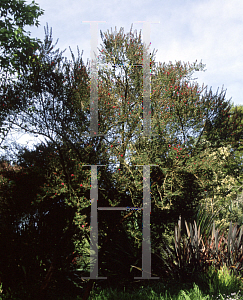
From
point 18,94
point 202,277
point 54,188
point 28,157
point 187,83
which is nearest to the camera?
point 202,277

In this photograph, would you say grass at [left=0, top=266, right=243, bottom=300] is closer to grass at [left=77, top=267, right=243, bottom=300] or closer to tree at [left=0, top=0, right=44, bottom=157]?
grass at [left=77, top=267, right=243, bottom=300]

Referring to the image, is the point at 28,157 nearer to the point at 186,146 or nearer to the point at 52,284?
the point at 52,284

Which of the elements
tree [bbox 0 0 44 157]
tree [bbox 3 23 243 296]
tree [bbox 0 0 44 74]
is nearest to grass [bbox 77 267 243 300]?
tree [bbox 3 23 243 296]

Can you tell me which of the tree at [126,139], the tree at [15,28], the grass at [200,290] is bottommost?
the grass at [200,290]

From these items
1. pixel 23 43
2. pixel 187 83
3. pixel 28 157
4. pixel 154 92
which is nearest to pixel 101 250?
pixel 28 157

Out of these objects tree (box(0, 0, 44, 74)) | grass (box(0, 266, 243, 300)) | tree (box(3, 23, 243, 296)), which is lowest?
grass (box(0, 266, 243, 300))

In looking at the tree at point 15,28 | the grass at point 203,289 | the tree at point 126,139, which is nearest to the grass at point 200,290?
the grass at point 203,289

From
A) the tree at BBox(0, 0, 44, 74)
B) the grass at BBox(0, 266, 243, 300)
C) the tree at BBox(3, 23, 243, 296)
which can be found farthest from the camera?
the tree at BBox(0, 0, 44, 74)

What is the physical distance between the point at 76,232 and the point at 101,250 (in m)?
1.04

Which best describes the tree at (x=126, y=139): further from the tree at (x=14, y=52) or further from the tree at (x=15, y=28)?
the tree at (x=15, y=28)

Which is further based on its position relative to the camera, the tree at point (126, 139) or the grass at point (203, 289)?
the tree at point (126, 139)

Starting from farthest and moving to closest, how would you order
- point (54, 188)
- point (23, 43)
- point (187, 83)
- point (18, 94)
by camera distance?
point (23, 43)
point (187, 83)
point (18, 94)
point (54, 188)

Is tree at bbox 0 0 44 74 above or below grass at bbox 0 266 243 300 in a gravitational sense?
above

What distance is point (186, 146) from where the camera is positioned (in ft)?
24.8
